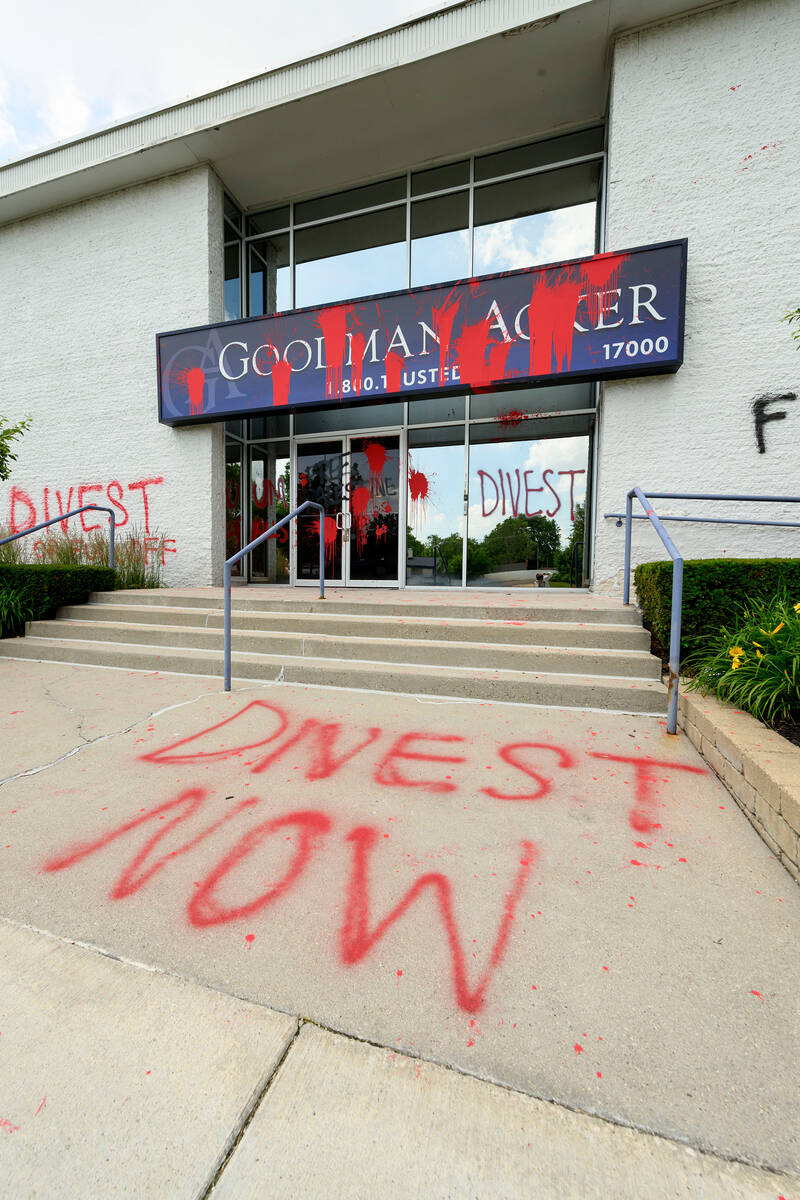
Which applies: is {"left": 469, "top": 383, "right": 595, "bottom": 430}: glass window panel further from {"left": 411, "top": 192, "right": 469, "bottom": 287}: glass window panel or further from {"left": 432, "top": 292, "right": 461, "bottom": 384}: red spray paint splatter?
{"left": 411, "top": 192, "right": 469, "bottom": 287}: glass window panel

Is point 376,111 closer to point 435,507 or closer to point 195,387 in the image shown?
point 195,387

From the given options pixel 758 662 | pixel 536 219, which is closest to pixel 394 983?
pixel 758 662

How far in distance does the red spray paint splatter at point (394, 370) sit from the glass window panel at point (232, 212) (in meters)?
4.48

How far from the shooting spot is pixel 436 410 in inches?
319

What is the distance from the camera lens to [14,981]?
Answer: 144cm

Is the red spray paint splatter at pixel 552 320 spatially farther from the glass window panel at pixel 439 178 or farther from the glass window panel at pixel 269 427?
the glass window panel at pixel 269 427

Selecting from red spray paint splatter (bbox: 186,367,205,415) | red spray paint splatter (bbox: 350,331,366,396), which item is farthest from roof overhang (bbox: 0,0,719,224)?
red spray paint splatter (bbox: 186,367,205,415)

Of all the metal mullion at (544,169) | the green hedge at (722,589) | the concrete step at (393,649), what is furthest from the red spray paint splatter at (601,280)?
the concrete step at (393,649)

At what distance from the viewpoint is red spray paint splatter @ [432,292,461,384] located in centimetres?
690

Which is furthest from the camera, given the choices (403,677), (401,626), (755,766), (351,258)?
(351,258)

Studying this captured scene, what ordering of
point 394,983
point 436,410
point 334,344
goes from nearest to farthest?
1. point 394,983
2. point 334,344
3. point 436,410

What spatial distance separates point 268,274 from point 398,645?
8287mm

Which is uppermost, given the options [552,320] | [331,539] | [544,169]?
[544,169]

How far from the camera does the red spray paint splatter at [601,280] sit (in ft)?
20.2
